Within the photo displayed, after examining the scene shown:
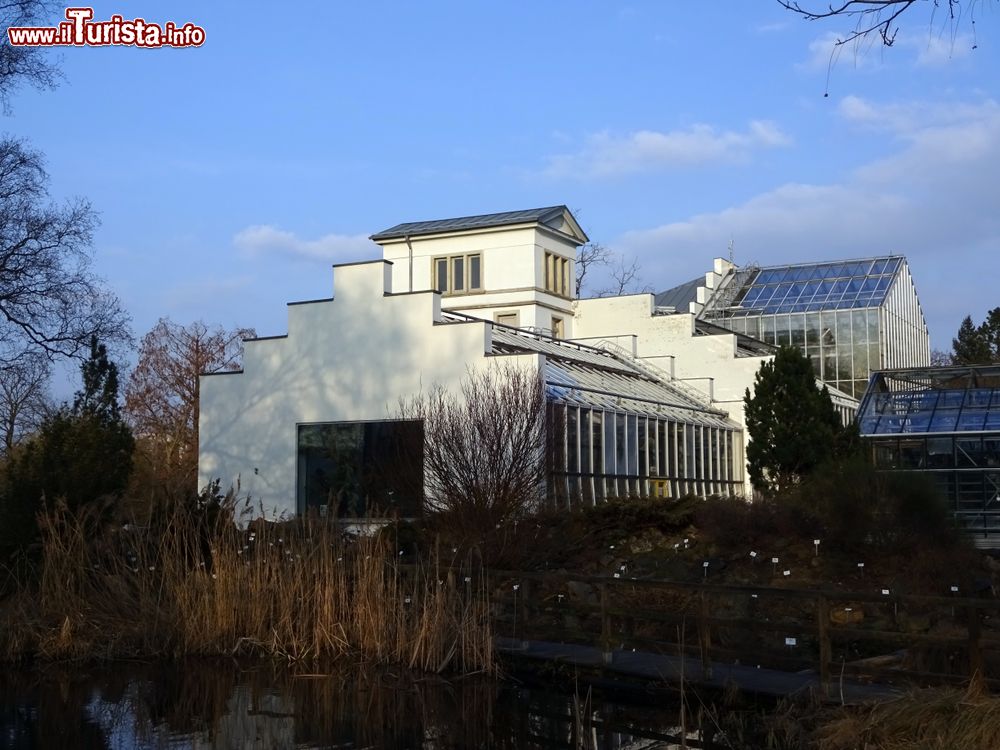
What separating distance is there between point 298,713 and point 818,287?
1837 inches

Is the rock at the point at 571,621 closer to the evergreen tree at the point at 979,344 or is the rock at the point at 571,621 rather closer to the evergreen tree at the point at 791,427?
the evergreen tree at the point at 791,427

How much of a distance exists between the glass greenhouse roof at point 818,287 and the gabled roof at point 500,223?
13257 millimetres

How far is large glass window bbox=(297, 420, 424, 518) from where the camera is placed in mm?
29094

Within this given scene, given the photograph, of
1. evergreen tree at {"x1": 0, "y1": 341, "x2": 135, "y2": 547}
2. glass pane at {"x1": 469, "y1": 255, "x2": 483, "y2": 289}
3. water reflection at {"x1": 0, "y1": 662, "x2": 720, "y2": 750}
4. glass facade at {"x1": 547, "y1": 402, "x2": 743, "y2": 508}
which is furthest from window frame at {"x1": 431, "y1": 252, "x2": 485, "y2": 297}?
water reflection at {"x1": 0, "y1": 662, "x2": 720, "y2": 750}

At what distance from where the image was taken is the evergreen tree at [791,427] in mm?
30578

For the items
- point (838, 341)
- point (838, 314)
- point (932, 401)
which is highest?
point (838, 314)

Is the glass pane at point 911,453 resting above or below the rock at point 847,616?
above

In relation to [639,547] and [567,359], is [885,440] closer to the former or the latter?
[567,359]

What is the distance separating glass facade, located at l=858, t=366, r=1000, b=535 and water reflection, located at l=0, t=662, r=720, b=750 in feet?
51.6

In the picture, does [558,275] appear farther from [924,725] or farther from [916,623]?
[924,725]

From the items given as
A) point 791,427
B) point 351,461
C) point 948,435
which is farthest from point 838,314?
point 351,461

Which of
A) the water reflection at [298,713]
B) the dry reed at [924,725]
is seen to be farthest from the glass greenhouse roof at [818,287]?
the dry reed at [924,725]

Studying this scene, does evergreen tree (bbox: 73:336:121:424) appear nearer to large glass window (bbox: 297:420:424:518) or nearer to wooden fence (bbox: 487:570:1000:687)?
large glass window (bbox: 297:420:424:518)

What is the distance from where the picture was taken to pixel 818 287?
55.3 meters
